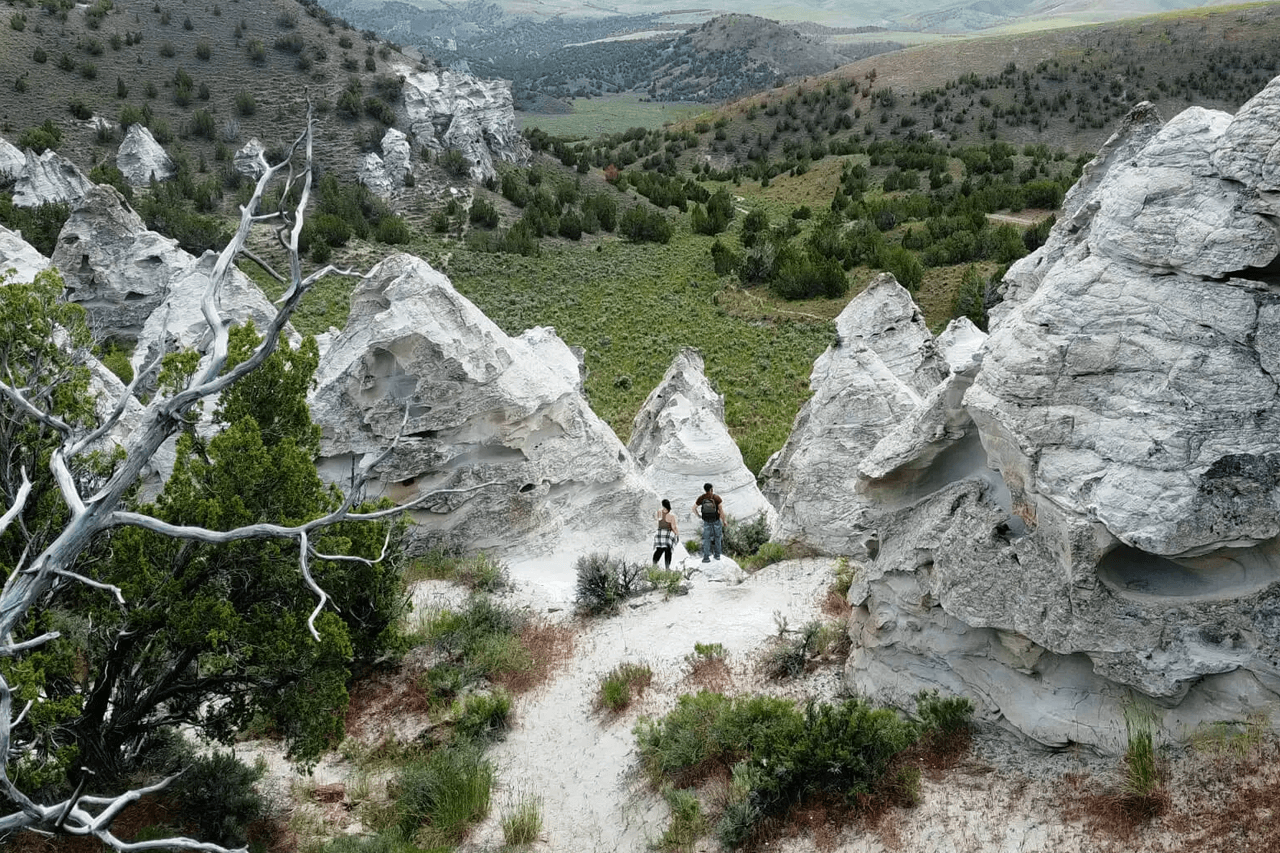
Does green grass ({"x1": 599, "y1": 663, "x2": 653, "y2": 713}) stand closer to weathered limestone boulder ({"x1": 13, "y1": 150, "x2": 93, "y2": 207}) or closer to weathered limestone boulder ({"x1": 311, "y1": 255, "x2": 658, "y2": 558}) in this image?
weathered limestone boulder ({"x1": 311, "y1": 255, "x2": 658, "y2": 558})

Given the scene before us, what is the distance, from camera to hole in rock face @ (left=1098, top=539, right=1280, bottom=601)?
5906 millimetres

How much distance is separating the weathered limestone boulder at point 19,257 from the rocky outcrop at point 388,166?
2480cm

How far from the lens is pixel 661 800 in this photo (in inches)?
290

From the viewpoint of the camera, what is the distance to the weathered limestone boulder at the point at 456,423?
464 inches

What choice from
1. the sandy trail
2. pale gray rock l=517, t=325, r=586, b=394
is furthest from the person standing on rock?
pale gray rock l=517, t=325, r=586, b=394

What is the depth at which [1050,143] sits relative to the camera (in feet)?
178

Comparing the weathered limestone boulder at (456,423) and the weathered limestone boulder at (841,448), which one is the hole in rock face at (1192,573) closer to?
the weathered limestone boulder at (841,448)

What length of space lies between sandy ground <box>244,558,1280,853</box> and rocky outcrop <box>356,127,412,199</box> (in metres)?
35.8

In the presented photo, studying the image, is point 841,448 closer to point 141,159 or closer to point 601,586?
point 601,586

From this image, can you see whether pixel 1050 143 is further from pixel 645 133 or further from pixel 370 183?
pixel 370 183

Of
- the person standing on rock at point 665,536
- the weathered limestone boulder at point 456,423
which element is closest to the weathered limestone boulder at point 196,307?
the weathered limestone boulder at point 456,423

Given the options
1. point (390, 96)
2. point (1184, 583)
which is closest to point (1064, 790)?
point (1184, 583)

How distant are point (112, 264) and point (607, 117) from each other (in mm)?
89964

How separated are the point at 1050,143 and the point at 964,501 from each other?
54873 mm
